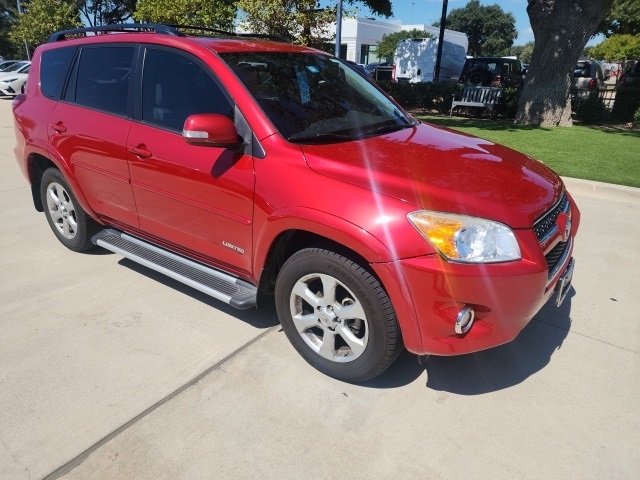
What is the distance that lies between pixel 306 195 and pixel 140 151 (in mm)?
1388

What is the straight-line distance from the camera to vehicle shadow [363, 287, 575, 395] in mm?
2771

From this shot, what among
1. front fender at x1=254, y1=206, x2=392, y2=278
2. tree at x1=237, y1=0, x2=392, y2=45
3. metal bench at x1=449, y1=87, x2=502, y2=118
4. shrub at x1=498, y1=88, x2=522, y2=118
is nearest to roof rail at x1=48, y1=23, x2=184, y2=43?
front fender at x1=254, y1=206, x2=392, y2=278

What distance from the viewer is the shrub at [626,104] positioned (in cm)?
1310

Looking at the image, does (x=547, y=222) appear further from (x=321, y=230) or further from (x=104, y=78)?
(x=104, y=78)

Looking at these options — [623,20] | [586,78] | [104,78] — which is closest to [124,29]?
[104,78]

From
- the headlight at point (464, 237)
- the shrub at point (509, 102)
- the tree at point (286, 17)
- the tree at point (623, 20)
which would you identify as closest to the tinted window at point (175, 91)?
the headlight at point (464, 237)

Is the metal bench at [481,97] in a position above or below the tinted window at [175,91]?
below

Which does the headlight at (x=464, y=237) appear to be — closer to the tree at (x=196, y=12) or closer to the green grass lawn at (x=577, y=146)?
the green grass lawn at (x=577, y=146)

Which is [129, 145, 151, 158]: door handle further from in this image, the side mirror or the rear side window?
the rear side window

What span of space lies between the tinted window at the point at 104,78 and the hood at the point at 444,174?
1.65 metres

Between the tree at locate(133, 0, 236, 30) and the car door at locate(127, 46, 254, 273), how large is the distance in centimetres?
989

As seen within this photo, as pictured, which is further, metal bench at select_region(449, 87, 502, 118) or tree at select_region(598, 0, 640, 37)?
tree at select_region(598, 0, 640, 37)

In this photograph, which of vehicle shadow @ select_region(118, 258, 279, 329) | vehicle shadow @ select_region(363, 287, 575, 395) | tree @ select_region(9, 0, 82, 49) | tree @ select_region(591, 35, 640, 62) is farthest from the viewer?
tree @ select_region(591, 35, 640, 62)

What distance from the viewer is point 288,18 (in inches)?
428
